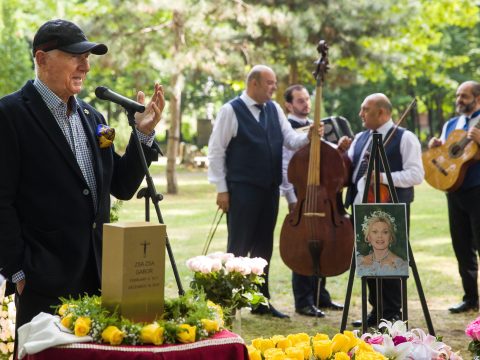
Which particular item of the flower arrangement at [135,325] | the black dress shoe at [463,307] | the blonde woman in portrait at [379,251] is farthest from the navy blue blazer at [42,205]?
the black dress shoe at [463,307]

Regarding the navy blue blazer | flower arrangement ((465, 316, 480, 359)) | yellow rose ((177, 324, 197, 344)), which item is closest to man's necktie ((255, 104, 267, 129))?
flower arrangement ((465, 316, 480, 359))

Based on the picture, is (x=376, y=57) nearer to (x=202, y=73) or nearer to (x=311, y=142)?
(x=202, y=73)

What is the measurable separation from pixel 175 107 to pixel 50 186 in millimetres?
17689

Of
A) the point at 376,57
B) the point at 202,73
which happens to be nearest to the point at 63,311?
the point at 202,73

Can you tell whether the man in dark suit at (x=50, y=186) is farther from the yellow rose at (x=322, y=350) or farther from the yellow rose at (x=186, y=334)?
the yellow rose at (x=322, y=350)

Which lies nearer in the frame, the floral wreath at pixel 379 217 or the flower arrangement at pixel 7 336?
the floral wreath at pixel 379 217

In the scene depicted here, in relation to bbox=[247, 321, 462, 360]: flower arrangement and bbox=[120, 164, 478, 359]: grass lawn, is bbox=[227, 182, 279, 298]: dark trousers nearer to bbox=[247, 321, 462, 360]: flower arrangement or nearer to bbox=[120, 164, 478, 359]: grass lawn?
bbox=[120, 164, 478, 359]: grass lawn

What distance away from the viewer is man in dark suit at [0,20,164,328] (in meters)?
3.18

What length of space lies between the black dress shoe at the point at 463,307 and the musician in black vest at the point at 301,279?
99 centimetres

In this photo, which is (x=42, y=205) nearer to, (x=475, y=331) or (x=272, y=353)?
(x=272, y=353)

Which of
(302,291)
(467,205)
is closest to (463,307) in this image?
(467,205)

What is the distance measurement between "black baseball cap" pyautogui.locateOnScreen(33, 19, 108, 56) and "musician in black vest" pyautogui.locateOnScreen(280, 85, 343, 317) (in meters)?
3.93

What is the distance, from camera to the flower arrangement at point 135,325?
2510 millimetres

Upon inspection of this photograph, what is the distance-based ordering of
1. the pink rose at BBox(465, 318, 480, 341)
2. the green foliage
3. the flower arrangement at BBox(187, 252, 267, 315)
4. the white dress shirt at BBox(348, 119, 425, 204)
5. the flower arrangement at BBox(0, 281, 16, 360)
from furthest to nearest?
the green foliage → the white dress shirt at BBox(348, 119, 425, 204) → the flower arrangement at BBox(187, 252, 267, 315) → the flower arrangement at BBox(0, 281, 16, 360) → the pink rose at BBox(465, 318, 480, 341)
